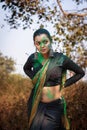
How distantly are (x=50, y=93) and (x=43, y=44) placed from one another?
21.1 inches

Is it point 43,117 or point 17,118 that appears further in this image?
point 17,118

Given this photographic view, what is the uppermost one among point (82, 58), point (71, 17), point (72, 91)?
point (71, 17)

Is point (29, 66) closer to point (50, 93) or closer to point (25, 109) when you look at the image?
point (50, 93)

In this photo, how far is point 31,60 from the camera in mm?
4832

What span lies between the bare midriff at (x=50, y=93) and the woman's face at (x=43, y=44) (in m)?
0.40

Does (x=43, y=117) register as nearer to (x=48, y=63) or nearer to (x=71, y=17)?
(x=48, y=63)

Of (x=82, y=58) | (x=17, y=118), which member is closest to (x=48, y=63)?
(x=82, y=58)

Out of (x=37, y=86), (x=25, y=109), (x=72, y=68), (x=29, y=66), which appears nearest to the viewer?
(x=37, y=86)

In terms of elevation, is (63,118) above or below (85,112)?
above

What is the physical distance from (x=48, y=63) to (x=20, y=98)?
791 centimetres

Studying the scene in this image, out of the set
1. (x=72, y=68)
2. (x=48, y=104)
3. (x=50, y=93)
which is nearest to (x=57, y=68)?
(x=72, y=68)

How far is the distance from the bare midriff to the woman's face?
1.30 ft

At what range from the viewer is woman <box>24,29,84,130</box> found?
4.55 meters

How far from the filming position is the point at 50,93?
4555mm
